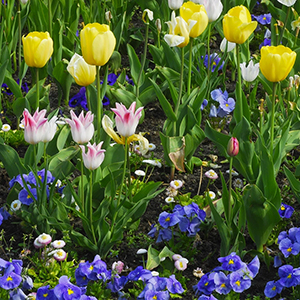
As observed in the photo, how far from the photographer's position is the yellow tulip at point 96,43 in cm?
190

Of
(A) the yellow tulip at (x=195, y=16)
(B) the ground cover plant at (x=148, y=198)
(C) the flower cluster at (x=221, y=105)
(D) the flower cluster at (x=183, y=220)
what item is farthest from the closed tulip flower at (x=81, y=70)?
(C) the flower cluster at (x=221, y=105)

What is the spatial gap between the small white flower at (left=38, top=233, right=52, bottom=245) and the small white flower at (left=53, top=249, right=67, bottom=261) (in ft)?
0.18

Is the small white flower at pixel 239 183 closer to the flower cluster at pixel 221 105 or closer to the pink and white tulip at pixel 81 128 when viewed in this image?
the flower cluster at pixel 221 105

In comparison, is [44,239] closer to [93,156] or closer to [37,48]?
[93,156]

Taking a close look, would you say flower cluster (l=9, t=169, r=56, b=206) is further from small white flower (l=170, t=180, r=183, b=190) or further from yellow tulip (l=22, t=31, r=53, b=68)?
small white flower (l=170, t=180, r=183, b=190)

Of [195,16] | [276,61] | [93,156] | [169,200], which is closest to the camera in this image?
[93,156]

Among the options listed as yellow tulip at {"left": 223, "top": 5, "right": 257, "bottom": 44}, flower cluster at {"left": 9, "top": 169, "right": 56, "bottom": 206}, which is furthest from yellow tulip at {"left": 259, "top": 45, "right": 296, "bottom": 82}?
flower cluster at {"left": 9, "top": 169, "right": 56, "bottom": 206}

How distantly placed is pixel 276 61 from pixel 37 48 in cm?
97

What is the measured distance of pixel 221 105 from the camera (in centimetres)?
309

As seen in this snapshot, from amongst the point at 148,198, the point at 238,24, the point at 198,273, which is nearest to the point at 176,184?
the point at 148,198

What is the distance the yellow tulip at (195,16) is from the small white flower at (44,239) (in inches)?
43.0

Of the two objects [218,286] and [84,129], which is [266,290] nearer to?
[218,286]

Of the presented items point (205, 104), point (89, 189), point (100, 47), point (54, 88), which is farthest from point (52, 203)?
point (54, 88)

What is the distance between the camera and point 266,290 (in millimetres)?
1955
